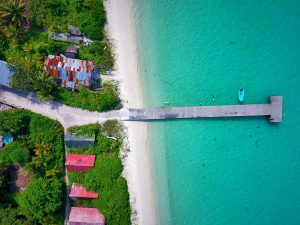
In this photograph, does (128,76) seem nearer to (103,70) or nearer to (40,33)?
(103,70)

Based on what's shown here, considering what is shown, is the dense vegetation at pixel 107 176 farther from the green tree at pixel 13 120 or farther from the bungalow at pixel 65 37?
the bungalow at pixel 65 37

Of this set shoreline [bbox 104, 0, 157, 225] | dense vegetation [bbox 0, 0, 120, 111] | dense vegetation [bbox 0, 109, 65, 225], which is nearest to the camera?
dense vegetation [bbox 0, 109, 65, 225]

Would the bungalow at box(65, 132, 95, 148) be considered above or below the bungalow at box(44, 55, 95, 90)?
below

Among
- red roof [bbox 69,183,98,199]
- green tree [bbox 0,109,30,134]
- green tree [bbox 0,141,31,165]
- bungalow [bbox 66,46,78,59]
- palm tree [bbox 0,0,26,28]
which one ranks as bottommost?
red roof [bbox 69,183,98,199]

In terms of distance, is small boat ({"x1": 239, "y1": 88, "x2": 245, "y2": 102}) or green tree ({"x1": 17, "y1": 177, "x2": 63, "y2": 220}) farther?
small boat ({"x1": 239, "y1": 88, "x2": 245, "y2": 102})

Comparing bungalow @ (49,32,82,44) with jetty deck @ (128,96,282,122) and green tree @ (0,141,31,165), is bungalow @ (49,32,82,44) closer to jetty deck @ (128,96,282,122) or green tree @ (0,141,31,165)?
jetty deck @ (128,96,282,122)

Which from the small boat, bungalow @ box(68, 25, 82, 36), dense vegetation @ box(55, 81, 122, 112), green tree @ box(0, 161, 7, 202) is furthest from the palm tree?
the small boat

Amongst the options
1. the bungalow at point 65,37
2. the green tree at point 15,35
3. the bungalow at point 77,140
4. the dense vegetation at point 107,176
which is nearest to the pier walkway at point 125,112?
the dense vegetation at point 107,176
